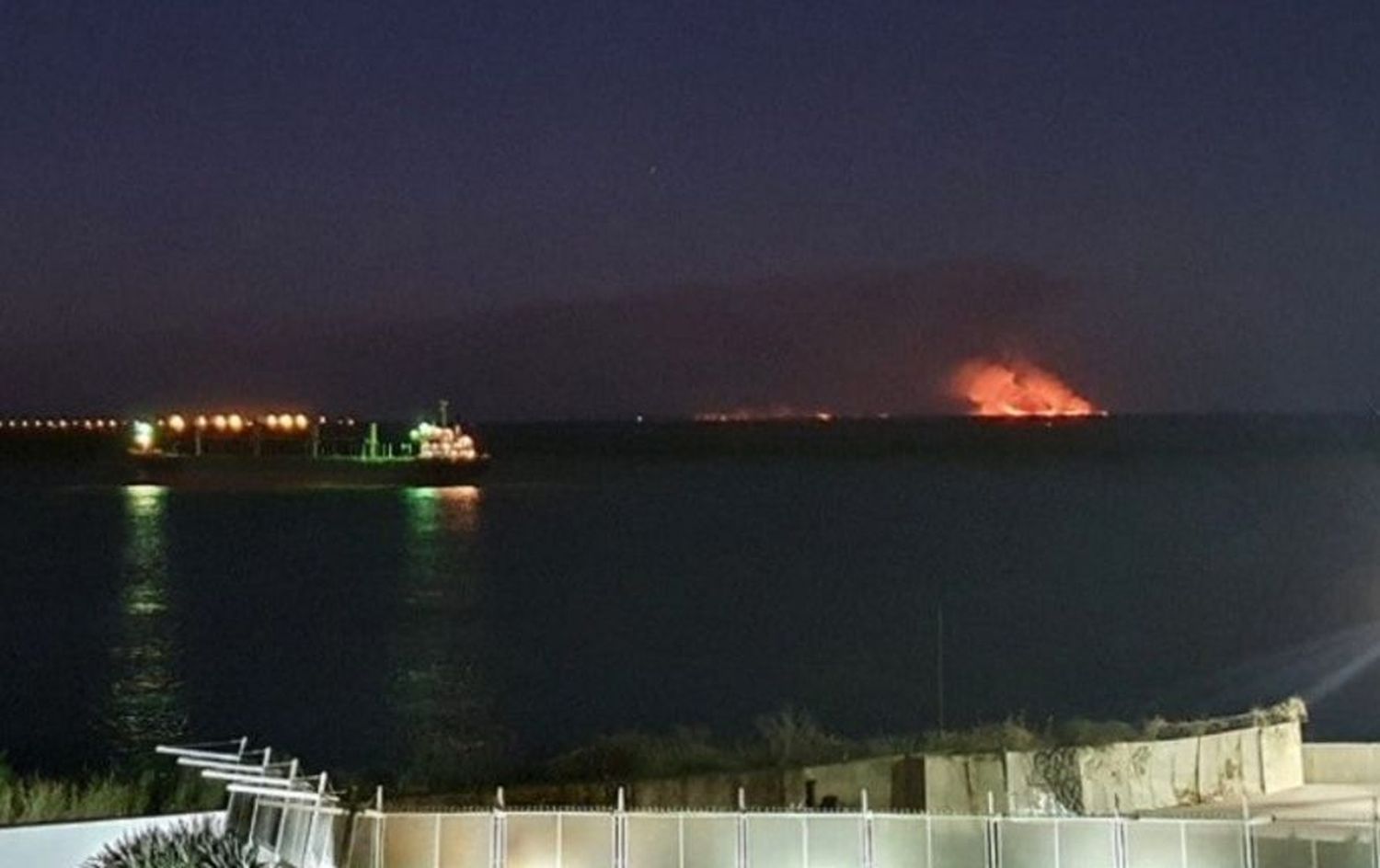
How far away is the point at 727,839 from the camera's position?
1295cm

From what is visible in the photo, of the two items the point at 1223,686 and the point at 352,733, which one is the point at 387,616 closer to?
the point at 352,733

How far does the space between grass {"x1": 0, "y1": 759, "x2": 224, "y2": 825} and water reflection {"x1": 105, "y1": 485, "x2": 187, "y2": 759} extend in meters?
25.1

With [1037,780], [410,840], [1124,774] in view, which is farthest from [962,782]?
[410,840]

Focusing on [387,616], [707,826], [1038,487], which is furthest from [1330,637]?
[1038,487]

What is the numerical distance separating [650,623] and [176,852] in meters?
59.6

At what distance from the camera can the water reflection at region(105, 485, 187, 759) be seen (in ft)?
152

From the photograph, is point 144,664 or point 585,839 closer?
point 585,839

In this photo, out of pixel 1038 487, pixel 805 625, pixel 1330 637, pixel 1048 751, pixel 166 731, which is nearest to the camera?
pixel 1048 751

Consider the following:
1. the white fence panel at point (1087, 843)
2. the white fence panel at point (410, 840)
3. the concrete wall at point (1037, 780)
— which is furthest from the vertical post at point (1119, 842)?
the concrete wall at point (1037, 780)

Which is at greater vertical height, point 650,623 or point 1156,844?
point 650,623

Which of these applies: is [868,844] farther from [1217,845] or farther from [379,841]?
[379,841]

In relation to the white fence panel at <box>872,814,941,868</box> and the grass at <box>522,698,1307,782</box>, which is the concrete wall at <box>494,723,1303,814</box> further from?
the white fence panel at <box>872,814,941,868</box>

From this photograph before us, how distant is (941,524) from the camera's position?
123625mm

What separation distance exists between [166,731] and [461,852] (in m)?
34.9
